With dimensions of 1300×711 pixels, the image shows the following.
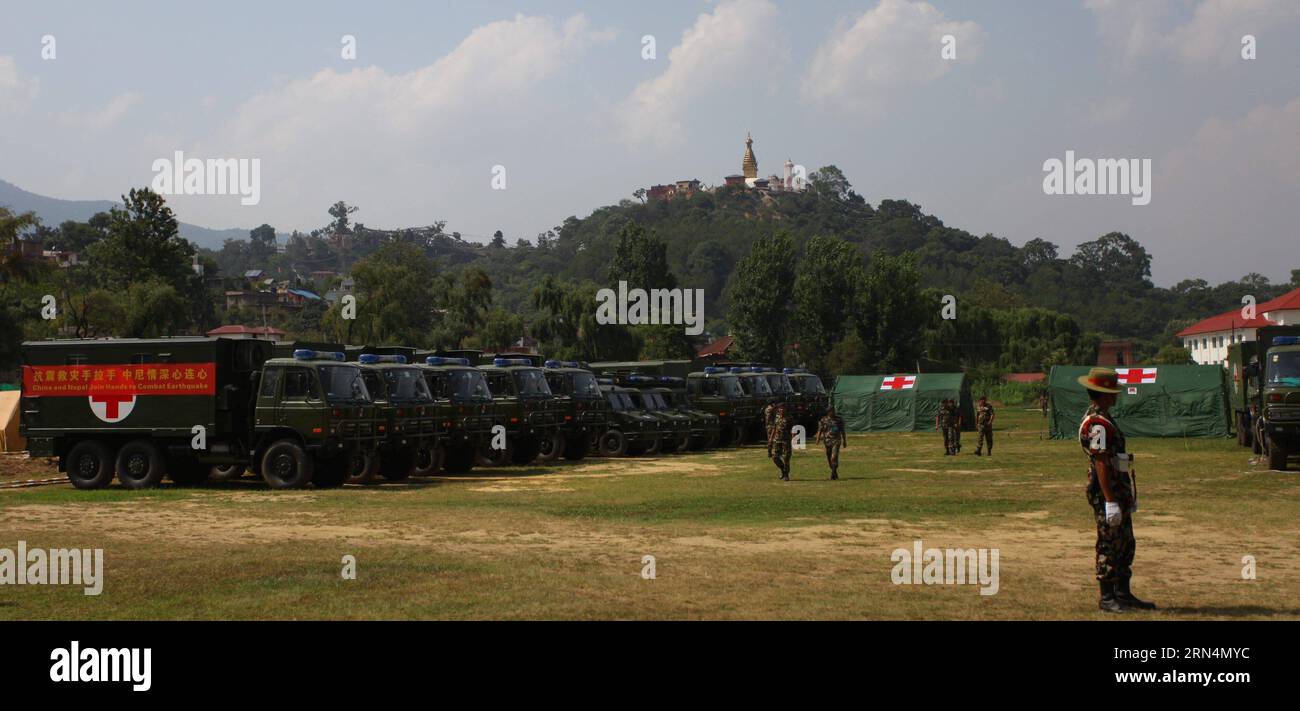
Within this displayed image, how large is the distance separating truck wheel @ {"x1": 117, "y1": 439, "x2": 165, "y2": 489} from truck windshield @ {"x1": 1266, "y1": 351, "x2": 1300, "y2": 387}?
23.5 m

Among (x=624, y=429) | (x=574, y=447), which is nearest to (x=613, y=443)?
(x=624, y=429)

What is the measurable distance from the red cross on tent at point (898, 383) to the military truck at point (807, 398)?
2.97 m

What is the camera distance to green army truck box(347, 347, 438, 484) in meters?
24.9

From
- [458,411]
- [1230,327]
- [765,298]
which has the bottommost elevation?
[458,411]

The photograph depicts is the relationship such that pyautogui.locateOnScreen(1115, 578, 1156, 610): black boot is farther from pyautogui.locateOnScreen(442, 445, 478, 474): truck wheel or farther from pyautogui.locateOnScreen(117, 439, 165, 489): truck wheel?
pyautogui.locateOnScreen(442, 445, 478, 474): truck wheel

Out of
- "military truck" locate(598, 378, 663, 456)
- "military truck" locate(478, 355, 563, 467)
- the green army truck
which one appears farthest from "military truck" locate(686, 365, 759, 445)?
the green army truck

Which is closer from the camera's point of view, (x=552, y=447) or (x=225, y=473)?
(x=225, y=473)

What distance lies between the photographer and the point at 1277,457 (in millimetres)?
25828

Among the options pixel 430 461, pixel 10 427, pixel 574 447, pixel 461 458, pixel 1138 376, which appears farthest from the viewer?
pixel 1138 376

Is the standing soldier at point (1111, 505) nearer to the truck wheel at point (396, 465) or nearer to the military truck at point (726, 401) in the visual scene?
the truck wheel at point (396, 465)

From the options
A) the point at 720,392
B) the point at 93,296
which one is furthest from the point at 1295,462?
the point at 93,296

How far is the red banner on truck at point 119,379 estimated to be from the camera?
77.0ft

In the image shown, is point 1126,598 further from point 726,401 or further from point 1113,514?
point 726,401

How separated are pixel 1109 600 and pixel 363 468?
18053 millimetres
